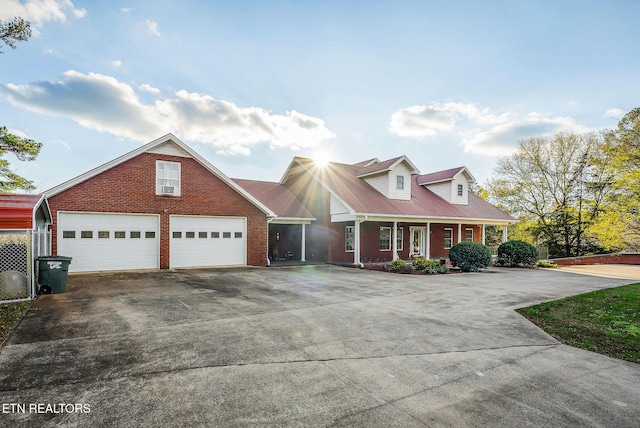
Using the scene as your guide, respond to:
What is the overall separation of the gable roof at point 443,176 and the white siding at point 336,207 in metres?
10.0

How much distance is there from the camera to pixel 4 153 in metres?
15.0

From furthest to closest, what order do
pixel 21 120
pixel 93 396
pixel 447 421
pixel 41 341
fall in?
pixel 21 120 → pixel 41 341 → pixel 93 396 → pixel 447 421

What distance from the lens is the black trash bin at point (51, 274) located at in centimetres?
924

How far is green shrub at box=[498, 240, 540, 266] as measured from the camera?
19312mm

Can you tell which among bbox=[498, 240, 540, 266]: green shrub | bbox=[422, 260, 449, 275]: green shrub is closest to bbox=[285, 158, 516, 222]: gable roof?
bbox=[498, 240, 540, 266]: green shrub

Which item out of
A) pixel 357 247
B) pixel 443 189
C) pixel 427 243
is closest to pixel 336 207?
pixel 357 247

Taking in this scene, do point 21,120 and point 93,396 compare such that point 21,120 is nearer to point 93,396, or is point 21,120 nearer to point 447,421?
point 93,396

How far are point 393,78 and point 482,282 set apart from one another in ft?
29.7

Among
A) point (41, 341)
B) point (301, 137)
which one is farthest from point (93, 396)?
point (301, 137)

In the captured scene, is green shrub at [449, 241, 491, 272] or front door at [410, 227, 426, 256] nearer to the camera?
green shrub at [449, 241, 491, 272]

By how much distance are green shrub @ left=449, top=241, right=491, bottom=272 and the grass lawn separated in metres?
6.71

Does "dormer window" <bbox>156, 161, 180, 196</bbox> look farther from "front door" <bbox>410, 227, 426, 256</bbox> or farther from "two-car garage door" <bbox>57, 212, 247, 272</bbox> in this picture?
"front door" <bbox>410, 227, 426, 256</bbox>

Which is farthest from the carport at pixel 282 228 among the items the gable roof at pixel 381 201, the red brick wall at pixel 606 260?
the red brick wall at pixel 606 260

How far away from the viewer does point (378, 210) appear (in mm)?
18625
